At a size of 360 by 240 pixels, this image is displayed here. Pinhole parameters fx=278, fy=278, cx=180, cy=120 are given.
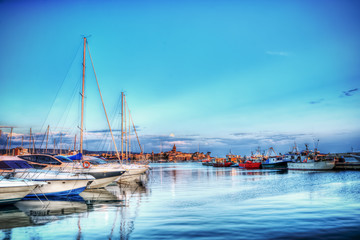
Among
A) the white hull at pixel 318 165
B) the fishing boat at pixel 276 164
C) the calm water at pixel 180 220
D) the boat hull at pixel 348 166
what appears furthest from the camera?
the fishing boat at pixel 276 164

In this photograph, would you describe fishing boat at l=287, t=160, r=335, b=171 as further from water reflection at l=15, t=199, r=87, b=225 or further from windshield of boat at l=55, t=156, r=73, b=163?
water reflection at l=15, t=199, r=87, b=225

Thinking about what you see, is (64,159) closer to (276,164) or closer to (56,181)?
(56,181)

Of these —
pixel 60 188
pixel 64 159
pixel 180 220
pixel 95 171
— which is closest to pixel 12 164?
pixel 60 188

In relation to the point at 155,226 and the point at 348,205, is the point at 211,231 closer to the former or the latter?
the point at 155,226

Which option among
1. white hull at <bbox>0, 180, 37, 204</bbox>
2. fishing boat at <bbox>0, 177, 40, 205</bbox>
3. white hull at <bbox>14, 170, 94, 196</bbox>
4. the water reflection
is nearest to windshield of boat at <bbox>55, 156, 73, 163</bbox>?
white hull at <bbox>14, 170, 94, 196</bbox>

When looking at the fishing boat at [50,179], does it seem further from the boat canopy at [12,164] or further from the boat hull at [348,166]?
the boat hull at [348,166]

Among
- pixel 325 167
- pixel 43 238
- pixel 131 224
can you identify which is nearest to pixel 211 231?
pixel 131 224

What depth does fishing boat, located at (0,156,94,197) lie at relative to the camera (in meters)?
23.0

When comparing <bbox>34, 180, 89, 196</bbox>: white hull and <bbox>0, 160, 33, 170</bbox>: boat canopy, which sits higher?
<bbox>0, 160, 33, 170</bbox>: boat canopy

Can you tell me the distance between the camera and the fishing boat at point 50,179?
75.3 ft

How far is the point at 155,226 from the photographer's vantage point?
13.9 metres

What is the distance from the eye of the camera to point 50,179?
2306 centimetres

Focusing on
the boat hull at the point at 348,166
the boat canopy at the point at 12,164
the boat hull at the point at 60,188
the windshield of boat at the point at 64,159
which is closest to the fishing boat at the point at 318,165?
the boat hull at the point at 348,166

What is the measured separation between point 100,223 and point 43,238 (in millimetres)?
3128
